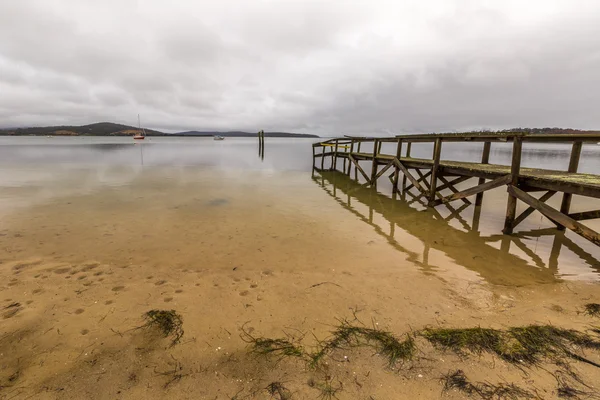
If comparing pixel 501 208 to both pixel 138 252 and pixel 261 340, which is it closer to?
pixel 261 340

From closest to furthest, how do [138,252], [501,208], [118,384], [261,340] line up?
[118,384], [261,340], [138,252], [501,208]

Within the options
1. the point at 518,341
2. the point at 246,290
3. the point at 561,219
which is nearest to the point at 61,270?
the point at 246,290

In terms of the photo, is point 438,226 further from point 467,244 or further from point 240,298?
point 240,298

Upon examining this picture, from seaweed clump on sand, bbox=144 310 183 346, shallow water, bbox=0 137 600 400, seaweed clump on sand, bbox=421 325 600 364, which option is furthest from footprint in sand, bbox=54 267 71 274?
seaweed clump on sand, bbox=421 325 600 364

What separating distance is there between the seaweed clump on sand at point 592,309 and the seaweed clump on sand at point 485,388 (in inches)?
103

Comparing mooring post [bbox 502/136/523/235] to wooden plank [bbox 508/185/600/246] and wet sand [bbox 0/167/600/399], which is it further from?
wet sand [bbox 0/167/600/399]

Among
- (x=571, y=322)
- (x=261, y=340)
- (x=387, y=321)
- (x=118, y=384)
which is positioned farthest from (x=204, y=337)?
(x=571, y=322)

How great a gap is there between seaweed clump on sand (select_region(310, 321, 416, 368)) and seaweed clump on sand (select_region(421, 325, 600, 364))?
1.37ft

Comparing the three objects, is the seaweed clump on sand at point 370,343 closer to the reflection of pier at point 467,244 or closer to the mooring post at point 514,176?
the reflection of pier at point 467,244

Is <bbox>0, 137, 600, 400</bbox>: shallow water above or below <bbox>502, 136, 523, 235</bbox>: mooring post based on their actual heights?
below

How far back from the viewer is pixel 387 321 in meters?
4.04

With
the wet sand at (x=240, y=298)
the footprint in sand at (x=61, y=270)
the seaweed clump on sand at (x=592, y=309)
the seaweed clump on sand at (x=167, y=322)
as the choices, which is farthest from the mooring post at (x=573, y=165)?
the footprint in sand at (x=61, y=270)

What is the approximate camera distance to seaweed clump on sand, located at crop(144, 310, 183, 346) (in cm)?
367

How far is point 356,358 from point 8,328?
4582 mm
